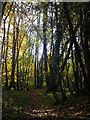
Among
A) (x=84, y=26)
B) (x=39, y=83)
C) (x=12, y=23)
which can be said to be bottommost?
(x=39, y=83)

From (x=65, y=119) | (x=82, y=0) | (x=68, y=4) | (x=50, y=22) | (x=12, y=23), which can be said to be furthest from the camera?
(x=12, y=23)

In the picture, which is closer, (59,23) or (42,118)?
(42,118)

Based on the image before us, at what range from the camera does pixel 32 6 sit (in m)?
10.6

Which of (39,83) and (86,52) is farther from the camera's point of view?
(39,83)

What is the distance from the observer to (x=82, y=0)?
865 centimetres

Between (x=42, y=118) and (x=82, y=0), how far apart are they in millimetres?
5921

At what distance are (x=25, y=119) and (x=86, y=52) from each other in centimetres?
513

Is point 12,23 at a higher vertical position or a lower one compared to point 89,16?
higher

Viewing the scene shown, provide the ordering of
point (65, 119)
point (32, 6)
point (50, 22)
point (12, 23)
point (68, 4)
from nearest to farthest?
point (65, 119) → point (68, 4) → point (32, 6) → point (50, 22) → point (12, 23)

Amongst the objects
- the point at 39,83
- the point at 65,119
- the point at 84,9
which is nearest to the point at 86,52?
the point at 84,9

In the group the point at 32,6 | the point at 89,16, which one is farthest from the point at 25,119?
the point at 32,6

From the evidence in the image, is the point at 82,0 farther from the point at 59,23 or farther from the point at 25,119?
the point at 25,119

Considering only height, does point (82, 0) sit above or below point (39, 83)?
above

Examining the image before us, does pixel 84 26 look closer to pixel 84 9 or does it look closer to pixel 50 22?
pixel 84 9
